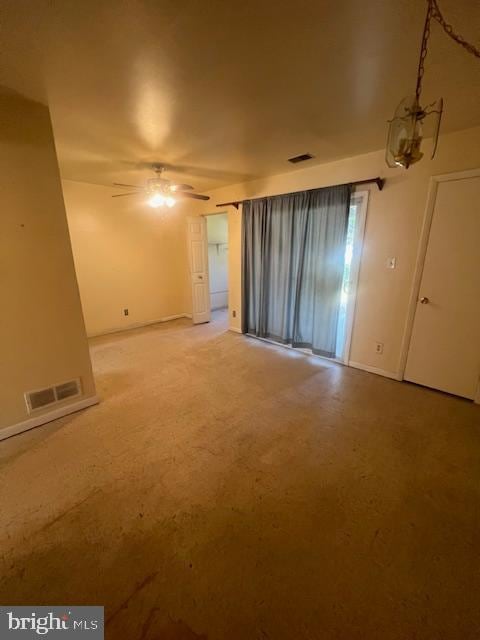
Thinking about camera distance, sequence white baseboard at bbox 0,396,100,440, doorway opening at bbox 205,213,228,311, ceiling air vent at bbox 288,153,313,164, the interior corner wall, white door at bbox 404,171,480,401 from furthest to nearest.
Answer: doorway opening at bbox 205,213,228,311 < the interior corner wall < ceiling air vent at bbox 288,153,313,164 < white door at bbox 404,171,480,401 < white baseboard at bbox 0,396,100,440

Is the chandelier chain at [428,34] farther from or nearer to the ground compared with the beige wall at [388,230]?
farther from the ground

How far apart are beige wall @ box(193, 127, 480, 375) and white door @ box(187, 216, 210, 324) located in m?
2.10

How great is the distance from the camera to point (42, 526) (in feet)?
4.77

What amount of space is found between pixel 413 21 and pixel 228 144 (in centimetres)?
170

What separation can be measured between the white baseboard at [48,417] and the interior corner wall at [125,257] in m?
2.37

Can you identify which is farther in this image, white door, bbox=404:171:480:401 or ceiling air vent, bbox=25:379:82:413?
white door, bbox=404:171:480:401

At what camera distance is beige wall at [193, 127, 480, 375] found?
2.43m

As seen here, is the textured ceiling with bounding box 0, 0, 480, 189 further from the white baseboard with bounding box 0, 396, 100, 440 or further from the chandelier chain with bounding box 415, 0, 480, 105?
the white baseboard with bounding box 0, 396, 100, 440

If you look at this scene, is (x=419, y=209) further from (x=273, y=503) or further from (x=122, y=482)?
(x=122, y=482)

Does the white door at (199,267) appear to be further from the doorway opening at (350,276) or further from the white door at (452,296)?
the white door at (452,296)

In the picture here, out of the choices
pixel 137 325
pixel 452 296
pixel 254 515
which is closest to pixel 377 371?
pixel 452 296

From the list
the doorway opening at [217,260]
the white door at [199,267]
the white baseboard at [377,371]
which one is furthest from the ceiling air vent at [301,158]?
the doorway opening at [217,260]

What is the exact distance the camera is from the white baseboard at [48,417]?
214 cm

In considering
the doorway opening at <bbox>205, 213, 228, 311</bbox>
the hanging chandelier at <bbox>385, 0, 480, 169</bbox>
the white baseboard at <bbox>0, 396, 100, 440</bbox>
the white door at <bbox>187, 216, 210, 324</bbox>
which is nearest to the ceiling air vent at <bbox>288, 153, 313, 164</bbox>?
the hanging chandelier at <bbox>385, 0, 480, 169</bbox>
